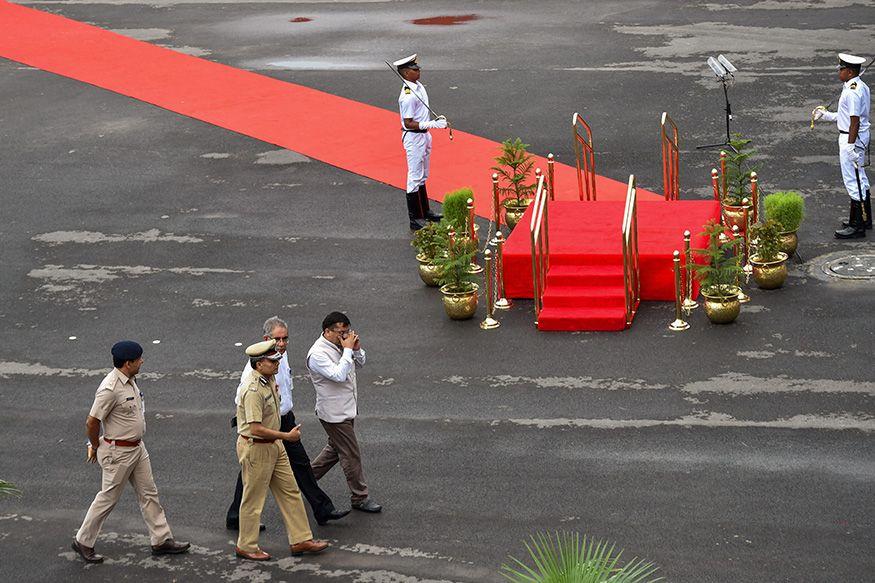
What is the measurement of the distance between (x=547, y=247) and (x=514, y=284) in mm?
639

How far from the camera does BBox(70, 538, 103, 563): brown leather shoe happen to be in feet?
35.5

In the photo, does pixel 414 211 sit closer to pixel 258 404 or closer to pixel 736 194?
pixel 736 194

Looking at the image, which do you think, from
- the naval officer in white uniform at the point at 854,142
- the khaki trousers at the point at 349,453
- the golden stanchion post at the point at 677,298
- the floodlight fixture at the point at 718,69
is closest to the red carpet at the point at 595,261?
the golden stanchion post at the point at 677,298

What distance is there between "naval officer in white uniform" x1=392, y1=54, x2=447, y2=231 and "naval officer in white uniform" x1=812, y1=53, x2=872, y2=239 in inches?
197

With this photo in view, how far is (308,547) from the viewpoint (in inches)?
423

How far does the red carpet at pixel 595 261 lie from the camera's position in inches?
592

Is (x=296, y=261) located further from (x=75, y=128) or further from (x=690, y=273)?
(x=75, y=128)

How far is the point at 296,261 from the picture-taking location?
1711cm

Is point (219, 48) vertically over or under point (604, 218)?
over

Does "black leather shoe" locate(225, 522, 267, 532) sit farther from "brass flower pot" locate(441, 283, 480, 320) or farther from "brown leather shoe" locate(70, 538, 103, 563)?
"brass flower pot" locate(441, 283, 480, 320)

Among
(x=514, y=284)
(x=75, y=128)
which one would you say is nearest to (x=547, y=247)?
(x=514, y=284)

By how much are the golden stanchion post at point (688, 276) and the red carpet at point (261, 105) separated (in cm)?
359

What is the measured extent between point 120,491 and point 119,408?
0.70m

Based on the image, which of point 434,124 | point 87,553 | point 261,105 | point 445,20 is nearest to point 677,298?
point 434,124
